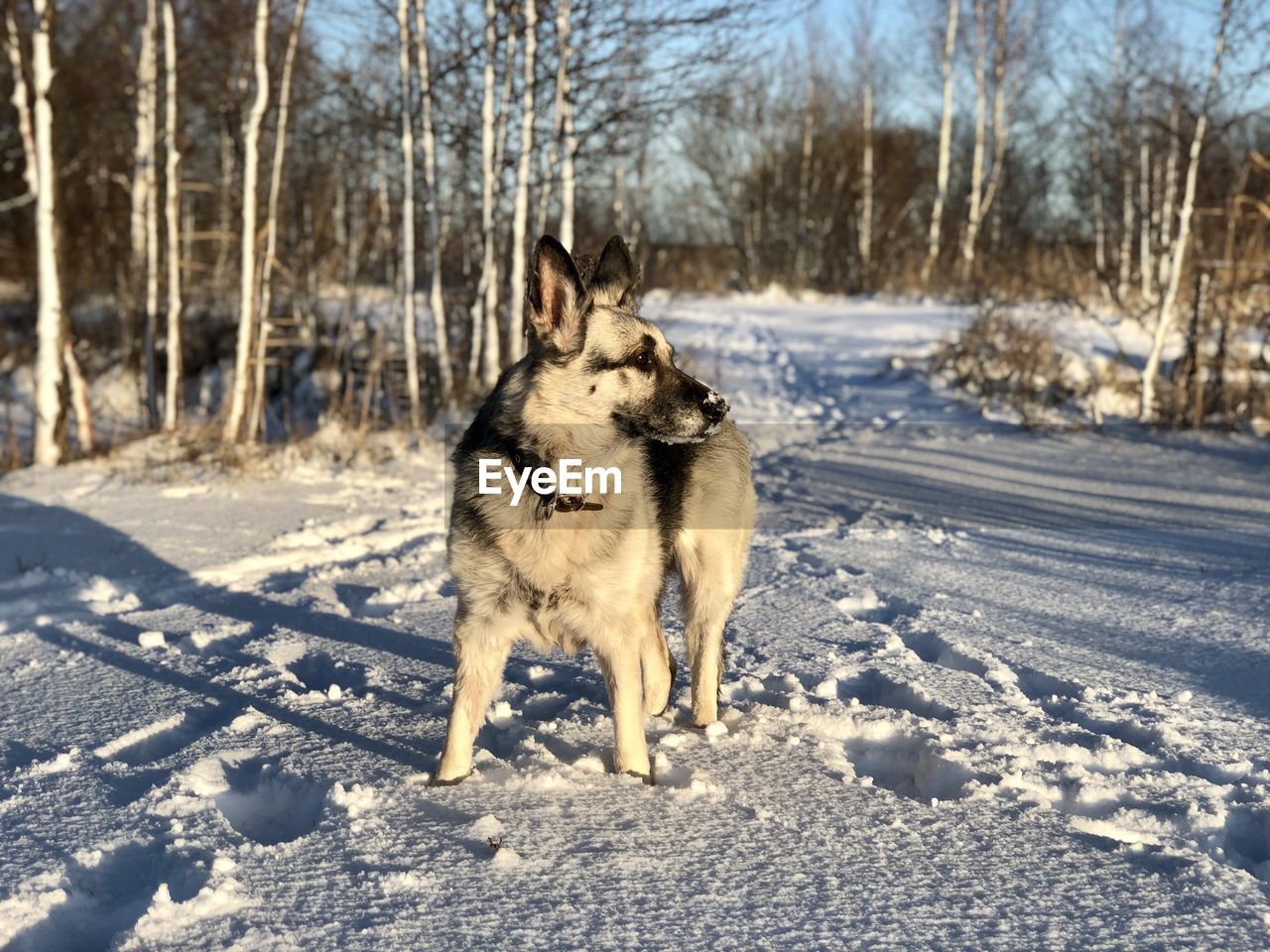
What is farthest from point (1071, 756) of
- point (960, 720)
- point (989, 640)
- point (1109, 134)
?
point (1109, 134)

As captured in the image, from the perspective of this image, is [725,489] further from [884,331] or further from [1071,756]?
[884,331]

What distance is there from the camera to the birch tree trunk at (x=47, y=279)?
8922 millimetres

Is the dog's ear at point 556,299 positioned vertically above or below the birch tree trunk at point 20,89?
below

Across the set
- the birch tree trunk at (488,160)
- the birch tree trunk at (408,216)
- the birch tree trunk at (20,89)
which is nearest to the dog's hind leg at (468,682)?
the birch tree trunk at (20,89)

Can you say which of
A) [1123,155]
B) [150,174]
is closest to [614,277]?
[150,174]

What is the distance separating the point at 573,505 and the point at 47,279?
775 centimetres

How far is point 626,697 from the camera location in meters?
3.28

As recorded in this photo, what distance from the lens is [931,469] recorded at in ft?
31.2

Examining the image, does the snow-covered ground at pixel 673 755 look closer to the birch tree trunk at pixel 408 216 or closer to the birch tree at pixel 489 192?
the birch tree trunk at pixel 408 216

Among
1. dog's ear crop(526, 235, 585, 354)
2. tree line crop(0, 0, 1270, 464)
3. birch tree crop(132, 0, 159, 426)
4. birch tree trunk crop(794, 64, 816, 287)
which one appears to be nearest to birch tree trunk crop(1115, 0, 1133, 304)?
tree line crop(0, 0, 1270, 464)

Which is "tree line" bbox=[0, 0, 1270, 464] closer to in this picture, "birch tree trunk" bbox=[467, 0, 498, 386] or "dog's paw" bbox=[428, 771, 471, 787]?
"birch tree trunk" bbox=[467, 0, 498, 386]

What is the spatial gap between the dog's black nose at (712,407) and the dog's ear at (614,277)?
0.46 m

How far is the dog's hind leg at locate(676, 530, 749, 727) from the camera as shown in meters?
3.88

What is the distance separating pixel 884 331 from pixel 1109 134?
10566 millimetres
